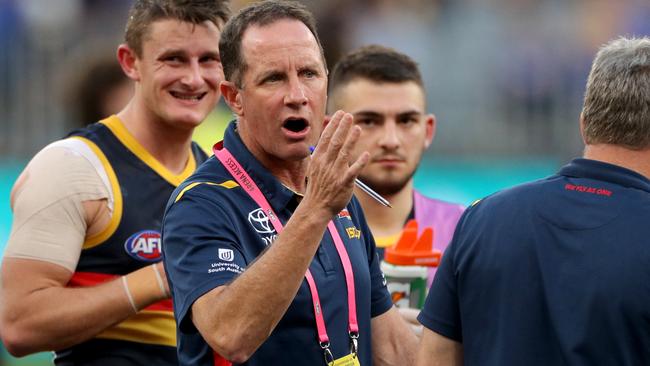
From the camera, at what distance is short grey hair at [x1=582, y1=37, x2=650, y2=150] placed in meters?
3.39

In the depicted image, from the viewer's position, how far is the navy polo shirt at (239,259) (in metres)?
3.40

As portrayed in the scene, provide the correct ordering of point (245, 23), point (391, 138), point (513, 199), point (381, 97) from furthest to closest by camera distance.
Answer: point (381, 97) → point (391, 138) → point (245, 23) → point (513, 199)

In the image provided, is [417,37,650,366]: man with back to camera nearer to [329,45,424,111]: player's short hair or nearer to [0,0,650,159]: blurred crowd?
[329,45,424,111]: player's short hair

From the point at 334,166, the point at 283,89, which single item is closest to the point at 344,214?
the point at 283,89

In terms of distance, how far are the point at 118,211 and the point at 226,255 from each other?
1.34m

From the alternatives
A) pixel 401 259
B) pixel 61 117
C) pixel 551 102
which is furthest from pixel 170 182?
pixel 551 102

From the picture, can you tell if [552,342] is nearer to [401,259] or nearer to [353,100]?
[401,259]

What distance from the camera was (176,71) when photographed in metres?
4.86

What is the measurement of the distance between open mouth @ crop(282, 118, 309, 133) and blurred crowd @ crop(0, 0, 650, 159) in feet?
20.5

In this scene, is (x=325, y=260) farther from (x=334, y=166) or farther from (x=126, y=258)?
(x=126, y=258)

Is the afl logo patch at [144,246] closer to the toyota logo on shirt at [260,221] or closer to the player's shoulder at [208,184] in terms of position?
the player's shoulder at [208,184]

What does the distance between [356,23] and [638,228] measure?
28.7 ft

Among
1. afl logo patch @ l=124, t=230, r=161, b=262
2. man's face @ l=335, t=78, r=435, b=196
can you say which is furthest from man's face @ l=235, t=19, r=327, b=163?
man's face @ l=335, t=78, r=435, b=196

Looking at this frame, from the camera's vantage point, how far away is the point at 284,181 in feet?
12.7
